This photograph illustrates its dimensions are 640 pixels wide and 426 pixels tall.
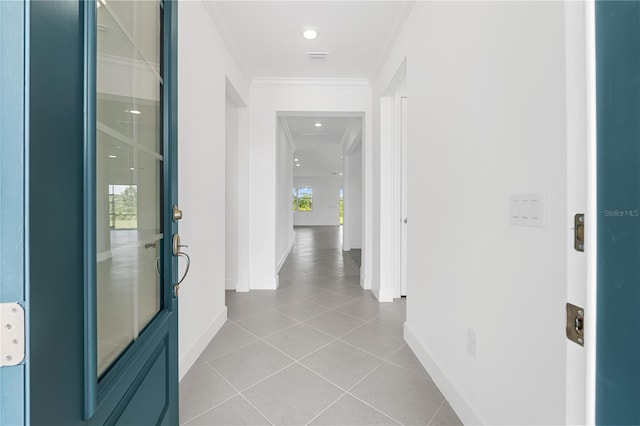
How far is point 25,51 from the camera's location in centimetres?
48

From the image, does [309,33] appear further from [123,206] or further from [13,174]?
[13,174]

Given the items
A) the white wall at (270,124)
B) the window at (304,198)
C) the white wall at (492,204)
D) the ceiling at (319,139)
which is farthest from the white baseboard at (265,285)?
the window at (304,198)

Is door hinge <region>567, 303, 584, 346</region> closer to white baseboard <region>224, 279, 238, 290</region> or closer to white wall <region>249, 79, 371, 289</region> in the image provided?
white wall <region>249, 79, 371, 289</region>

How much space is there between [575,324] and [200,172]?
2.23 meters

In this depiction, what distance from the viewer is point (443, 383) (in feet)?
5.63

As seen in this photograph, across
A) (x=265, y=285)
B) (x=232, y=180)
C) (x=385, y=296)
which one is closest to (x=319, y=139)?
(x=232, y=180)

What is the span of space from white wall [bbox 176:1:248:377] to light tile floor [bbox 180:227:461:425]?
0.87ft

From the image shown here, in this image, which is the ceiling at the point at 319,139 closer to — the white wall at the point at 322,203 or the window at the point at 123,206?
the white wall at the point at 322,203

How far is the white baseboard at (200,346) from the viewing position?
6.23 ft

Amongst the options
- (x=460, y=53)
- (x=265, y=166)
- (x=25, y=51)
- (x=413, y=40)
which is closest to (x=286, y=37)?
(x=413, y=40)

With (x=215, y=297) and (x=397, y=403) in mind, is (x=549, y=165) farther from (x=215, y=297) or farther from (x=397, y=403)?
(x=215, y=297)

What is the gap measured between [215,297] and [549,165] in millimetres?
2480

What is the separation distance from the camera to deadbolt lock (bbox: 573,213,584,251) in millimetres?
463

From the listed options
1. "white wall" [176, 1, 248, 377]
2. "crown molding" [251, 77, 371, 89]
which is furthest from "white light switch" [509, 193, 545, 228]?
"crown molding" [251, 77, 371, 89]
